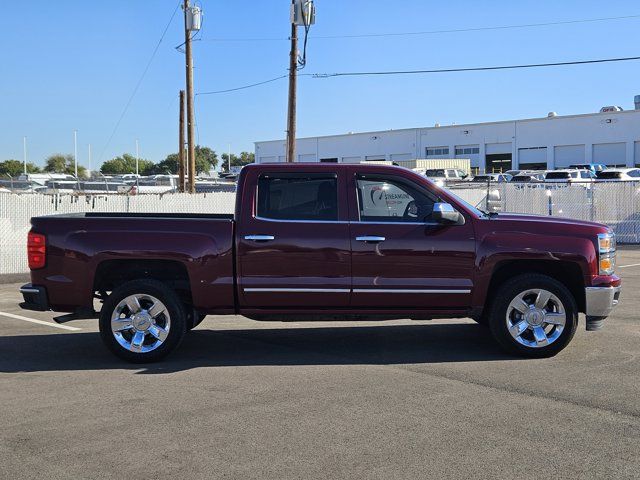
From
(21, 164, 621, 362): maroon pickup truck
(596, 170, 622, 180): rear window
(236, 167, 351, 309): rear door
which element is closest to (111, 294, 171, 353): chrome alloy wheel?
(21, 164, 621, 362): maroon pickup truck

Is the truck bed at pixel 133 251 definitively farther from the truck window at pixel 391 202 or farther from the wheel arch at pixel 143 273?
the truck window at pixel 391 202

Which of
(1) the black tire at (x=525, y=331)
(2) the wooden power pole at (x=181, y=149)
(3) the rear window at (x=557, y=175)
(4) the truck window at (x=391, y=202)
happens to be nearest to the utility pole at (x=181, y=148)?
(2) the wooden power pole at (x=181, y=149)

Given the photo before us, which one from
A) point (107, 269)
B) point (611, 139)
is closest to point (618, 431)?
point (107, 269)

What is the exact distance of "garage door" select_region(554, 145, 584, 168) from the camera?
63.8 m

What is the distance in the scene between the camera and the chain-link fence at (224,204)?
50.1 feet

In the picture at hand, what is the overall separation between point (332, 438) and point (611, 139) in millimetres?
61725

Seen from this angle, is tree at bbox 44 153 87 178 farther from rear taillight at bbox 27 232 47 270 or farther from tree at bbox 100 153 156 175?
rear taillight at bbox 27 232 47 270

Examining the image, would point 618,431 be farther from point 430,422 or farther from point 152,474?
point 152,474

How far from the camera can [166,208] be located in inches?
719

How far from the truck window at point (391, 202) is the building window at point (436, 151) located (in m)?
66.0

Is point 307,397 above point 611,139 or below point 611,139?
below

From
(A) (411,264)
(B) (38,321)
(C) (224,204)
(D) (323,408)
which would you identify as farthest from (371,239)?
(C) (224,204)

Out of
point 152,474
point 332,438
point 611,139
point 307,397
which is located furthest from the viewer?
point 611,139

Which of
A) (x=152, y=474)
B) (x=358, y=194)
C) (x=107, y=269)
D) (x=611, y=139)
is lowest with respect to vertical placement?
(x=152, y=474)
